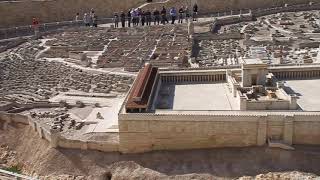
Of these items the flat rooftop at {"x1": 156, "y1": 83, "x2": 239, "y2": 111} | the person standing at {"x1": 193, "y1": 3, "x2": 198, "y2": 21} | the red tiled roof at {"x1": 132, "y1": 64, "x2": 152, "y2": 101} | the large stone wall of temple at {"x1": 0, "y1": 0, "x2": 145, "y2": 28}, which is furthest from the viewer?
the large stone wall of temple at {"x1": 0, "y1": 0, "x2": 145, "y2": 28}

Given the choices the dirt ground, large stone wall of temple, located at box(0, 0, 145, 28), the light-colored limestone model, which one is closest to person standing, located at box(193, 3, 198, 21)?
large stone wall of temple, located at box(0, 0, 145, 28)

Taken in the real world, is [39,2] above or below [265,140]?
above

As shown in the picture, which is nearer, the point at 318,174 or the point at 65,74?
the point at 318,174

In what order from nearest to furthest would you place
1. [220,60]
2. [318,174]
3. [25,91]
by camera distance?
[318,174] → [25,91] → [220,60]

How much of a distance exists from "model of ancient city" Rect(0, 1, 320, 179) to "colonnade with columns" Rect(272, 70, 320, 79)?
0.17 feet

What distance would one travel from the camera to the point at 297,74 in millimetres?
29438

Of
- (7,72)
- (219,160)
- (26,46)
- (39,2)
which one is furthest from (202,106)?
(39,2)

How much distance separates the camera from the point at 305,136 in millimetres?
23875

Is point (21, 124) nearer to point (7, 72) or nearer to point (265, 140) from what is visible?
point (7, 72)

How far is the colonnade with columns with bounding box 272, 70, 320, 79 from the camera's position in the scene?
2923 cm

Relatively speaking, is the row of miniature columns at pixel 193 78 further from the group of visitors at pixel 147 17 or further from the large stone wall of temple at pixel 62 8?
the large stone wall of temple at pixel 62 8

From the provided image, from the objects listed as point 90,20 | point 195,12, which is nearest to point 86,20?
point 90,20

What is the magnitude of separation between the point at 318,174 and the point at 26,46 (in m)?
30.3

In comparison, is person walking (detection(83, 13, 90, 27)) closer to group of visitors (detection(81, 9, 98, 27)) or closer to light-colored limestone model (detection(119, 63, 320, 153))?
group of visitors (detection(81, 9, 98, 27))
